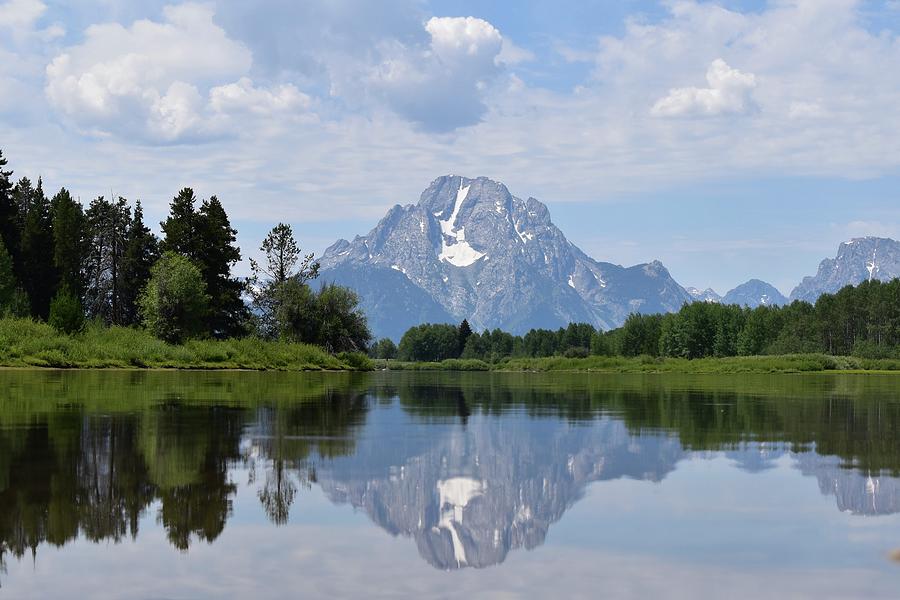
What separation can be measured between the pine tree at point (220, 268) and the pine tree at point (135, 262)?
329 inches

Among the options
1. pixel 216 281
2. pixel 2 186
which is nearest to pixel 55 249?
pixel 2 186

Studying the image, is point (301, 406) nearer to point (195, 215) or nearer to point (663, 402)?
point (663, 402)

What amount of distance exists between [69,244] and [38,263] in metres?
6.63

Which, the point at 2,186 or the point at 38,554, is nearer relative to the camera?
the point at 38,554

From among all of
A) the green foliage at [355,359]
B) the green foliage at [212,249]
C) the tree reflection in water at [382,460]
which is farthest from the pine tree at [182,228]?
the tree reflection in water at [382,460]

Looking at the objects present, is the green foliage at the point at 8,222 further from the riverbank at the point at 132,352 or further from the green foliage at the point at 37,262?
the riverbank at the point at 132,352

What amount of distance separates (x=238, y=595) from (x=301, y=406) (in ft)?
86.6

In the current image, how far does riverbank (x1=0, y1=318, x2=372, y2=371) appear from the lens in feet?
215

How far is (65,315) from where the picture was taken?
76.9 m

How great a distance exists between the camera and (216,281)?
10238 cm

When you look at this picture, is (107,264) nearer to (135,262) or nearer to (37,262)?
(135,262)

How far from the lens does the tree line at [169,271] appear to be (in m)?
91.8

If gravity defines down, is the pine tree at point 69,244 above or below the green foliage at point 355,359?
above

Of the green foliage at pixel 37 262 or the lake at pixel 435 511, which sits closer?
the lake at pixel 435 511
